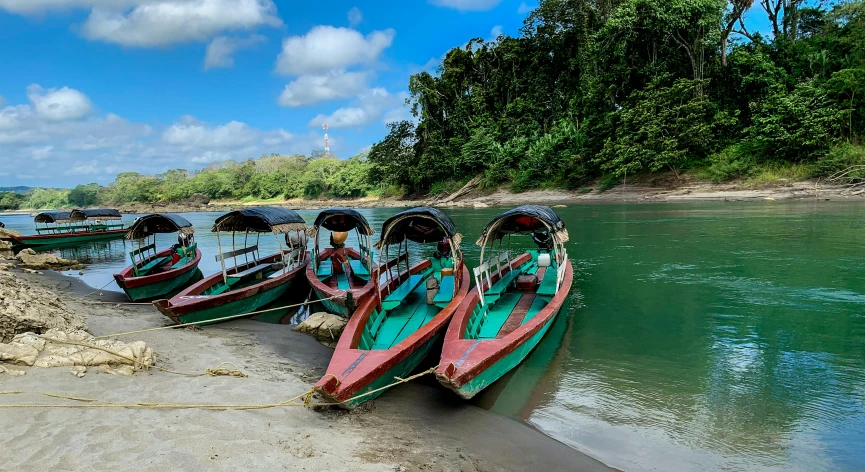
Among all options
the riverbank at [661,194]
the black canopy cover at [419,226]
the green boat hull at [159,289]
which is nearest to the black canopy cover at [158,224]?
the green boat hull at [159,289]

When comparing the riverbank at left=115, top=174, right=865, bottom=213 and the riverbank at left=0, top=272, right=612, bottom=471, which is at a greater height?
the riverbank at left=115, top=174, right=865, bottom=213

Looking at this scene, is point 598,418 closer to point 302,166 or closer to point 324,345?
point 324,345

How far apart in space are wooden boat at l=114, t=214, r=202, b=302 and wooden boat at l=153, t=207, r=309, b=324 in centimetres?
173

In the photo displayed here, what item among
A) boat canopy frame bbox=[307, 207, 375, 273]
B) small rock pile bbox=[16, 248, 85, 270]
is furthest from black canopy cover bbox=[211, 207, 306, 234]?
small rock pile bbox=[16, 248, 85, 270]

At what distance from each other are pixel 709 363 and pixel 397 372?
5.15m

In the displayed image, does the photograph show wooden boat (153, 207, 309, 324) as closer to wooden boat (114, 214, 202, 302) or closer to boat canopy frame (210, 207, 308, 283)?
boat canopy frame (210, 207, 308, 283)

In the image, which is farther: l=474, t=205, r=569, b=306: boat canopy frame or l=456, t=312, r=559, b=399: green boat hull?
l=474, t=205, r=569, b=306: boat canopy frame

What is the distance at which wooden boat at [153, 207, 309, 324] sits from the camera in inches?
352

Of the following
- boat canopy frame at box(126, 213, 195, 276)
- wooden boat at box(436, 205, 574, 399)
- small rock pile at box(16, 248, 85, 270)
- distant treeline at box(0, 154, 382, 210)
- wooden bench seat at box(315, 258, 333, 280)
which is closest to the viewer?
wooden boat at box(436, 205, 574, 399)

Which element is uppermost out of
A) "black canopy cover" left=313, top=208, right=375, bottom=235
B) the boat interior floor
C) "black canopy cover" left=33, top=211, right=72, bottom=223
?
"black canopy cover" left=33, top=211, right=72, bottom=223

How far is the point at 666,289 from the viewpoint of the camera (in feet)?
38.8

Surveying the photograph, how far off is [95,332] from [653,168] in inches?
1420

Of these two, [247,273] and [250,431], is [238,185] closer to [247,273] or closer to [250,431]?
[247,273]

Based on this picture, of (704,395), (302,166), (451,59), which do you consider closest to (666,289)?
(704,395)
